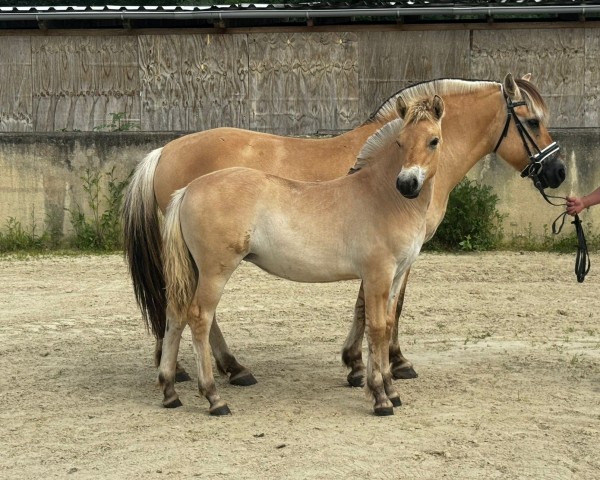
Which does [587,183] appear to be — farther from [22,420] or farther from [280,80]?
[22,420]

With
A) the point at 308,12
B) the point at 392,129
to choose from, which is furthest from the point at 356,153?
the point at 308,12

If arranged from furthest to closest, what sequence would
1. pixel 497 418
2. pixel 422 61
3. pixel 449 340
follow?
pixel 422 61 < pixel 449 340 < pixel 497 418

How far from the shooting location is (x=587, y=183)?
11461mm

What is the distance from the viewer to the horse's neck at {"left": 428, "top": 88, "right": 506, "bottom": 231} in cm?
666

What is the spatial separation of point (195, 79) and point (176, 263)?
300 inches

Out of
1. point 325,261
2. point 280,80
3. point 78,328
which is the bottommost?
point 78,328

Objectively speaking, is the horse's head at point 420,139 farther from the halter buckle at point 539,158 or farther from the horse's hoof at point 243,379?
the horse's hoof at point 243,379

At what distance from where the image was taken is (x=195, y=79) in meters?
13.2

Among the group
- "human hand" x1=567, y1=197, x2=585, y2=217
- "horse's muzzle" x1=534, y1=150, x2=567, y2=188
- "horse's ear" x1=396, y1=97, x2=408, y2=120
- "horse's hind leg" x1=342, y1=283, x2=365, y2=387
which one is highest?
"horse's ear" x1=396, y1=97, x2=408, y2=120

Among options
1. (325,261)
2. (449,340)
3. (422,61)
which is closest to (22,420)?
(325,261)

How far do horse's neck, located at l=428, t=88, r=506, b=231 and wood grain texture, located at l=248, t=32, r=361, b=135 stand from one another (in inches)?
250

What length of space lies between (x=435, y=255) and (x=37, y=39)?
6193mm

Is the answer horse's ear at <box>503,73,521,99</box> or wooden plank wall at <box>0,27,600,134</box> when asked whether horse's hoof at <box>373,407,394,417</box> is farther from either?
wooden plank wall at <box>0,27,600,134</box>

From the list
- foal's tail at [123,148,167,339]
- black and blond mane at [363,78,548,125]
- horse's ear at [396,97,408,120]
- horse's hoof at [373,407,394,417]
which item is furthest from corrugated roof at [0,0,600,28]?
horse's hoof at [373,407,394,417]
